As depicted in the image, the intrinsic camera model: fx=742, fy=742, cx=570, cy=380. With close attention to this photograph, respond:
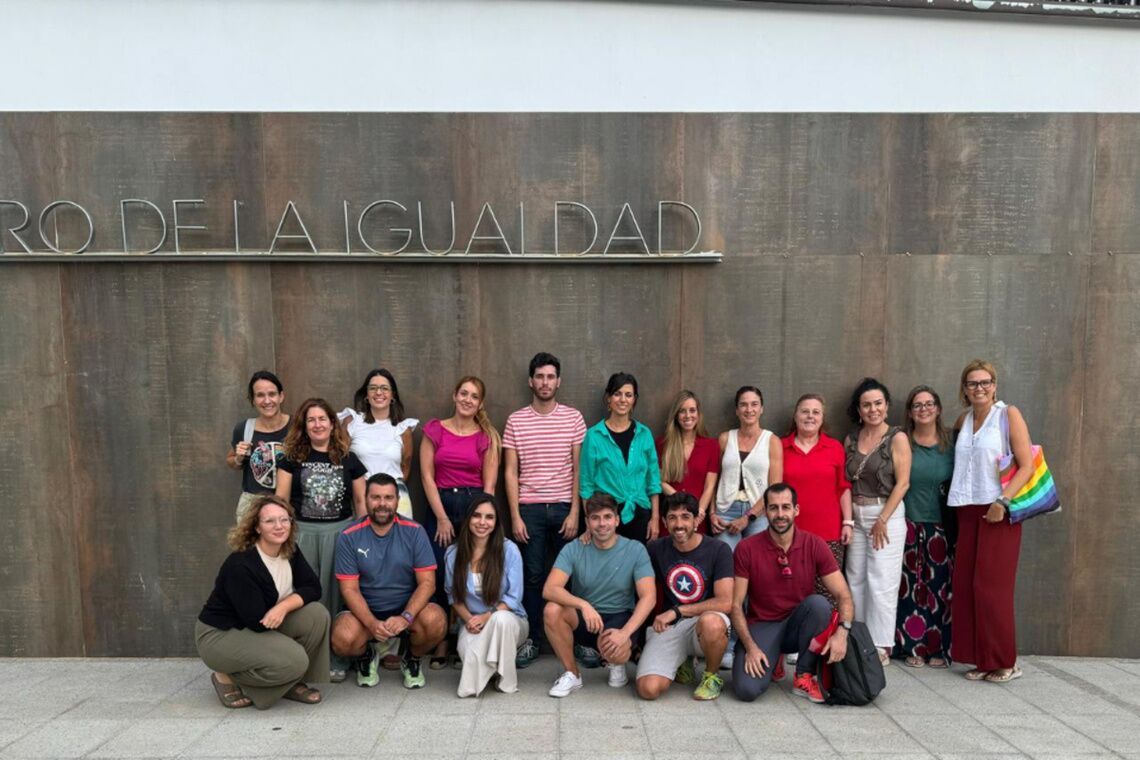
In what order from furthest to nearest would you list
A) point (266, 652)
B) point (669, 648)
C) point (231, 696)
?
1. point (669, 648)
2. point (231, 696)
3. point (266, 652)

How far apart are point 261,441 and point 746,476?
10.6 ft

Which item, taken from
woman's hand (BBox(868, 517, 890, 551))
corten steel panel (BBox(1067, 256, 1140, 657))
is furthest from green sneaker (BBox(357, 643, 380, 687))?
corten steel panel (BBox(1067, 256, 1140, 657))

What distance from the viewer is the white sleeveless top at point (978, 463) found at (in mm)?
4699

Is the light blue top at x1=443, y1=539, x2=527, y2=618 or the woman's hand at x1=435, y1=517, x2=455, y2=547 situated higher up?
the woman's hand at x1=435, y1=517, x2=455, y2=547

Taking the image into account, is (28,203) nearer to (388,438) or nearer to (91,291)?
(91,291)

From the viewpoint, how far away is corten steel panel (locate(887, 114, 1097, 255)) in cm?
531

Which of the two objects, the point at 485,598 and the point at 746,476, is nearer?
the point at 485,598

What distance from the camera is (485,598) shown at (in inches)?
177

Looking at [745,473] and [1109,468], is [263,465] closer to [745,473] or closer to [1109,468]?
[745,473]

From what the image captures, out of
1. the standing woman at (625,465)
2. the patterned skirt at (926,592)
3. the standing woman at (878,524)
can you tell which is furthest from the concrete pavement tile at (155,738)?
the patterned skirt at (926,592)

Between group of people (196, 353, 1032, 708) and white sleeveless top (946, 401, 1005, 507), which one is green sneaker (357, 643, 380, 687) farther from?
white sleeveless top (946, 401, 1005, 507)

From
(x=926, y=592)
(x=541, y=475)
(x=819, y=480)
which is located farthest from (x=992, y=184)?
(x=541, y=475)

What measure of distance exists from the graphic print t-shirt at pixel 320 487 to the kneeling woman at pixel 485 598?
0.79 meters

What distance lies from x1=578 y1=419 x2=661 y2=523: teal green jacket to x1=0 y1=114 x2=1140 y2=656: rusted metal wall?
0.55 metres
